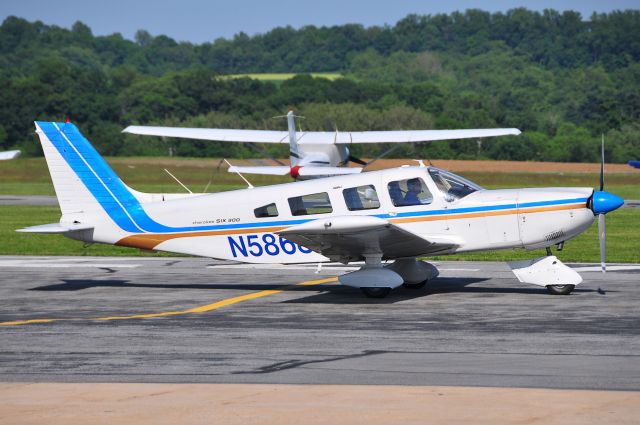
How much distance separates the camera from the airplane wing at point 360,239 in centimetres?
1616

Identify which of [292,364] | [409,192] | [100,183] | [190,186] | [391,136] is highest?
[100,183]

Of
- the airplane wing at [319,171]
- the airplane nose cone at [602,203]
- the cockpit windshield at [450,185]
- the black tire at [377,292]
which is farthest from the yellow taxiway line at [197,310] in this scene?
the airplane wing at [319,171]

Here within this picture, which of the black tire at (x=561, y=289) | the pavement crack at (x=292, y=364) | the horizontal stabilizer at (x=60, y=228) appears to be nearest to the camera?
the pavement crack at (x=292, y=364)

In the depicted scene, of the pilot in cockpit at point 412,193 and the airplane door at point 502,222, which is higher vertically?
the pilot in cockpit at point 412,193

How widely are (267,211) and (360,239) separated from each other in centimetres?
194

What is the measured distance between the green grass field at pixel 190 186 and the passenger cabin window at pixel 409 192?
7.02 m

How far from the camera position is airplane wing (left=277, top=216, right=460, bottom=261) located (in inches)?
636

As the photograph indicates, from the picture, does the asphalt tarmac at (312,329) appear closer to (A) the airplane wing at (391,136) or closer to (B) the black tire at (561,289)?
(B) the black tire at (561,289)

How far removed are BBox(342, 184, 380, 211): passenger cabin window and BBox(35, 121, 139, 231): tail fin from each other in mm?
3942

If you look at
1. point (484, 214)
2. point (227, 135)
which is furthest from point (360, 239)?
point (227, 135)

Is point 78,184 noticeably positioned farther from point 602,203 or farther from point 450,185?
point 602,203

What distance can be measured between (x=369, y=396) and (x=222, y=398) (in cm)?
136

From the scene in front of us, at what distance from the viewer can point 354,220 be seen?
53.0 feet

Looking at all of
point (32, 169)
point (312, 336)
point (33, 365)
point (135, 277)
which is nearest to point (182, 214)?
point (135, 277)
